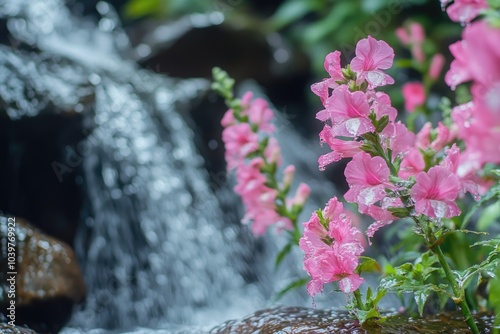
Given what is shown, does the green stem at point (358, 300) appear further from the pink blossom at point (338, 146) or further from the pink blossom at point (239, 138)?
the pink blossom at point (239, 138)

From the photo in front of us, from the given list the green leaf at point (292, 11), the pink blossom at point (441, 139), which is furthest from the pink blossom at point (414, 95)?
the green leaf at point (292, 11)

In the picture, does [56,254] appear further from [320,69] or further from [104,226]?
[320,69]

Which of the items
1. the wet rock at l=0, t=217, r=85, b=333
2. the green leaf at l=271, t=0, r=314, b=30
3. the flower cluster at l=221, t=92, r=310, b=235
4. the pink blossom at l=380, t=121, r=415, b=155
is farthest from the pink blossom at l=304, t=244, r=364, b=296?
the green leaf at l=271, t=0, r=314, b=30

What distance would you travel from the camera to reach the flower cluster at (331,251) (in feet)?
3.95

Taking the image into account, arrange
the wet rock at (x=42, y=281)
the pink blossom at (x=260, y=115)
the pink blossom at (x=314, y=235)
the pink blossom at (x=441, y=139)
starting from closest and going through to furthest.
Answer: the pink blossom at (x=314, y=235) < the pink blossom at (x=441, y=139) < the pink blossom at (x=260, y=115) < the wet rock at (x=42, y=281)

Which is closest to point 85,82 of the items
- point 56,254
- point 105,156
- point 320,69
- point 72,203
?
point 105,156

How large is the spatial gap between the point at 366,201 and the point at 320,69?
12.0 ft

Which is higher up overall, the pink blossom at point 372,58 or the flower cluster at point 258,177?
the pink blossom at point 372,58

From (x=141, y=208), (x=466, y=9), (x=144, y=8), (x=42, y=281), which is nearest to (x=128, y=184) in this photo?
(x=141, y=208)

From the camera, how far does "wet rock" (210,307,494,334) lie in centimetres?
133

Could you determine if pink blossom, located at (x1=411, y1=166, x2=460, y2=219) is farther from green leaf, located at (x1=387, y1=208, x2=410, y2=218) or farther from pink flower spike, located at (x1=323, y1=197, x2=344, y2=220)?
pink flower spike, located at (x1=323, y1=197, x2=344, y2=220)

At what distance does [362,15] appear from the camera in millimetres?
4523

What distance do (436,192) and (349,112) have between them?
25cm

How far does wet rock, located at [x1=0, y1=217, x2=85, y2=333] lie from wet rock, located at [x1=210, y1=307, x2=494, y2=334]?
2.76 feet
